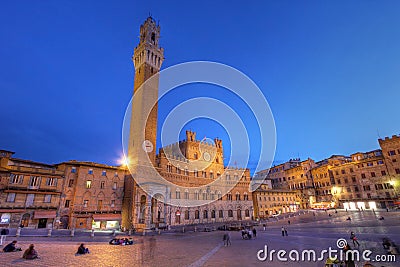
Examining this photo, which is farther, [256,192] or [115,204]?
[256,192]

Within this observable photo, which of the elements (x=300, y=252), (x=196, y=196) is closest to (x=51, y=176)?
(x=196, y=196)

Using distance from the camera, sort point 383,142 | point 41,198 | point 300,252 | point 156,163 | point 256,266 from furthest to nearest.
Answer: point 383,142 → point 156,163 → point 41,198 → point 300,252 → point 256,266

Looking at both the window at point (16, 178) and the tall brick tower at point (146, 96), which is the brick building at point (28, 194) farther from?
the tall brick tower at point (146, 96)

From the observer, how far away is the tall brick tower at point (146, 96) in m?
41.8

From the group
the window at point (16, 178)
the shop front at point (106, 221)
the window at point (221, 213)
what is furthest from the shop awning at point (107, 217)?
the window at point (221, 213)

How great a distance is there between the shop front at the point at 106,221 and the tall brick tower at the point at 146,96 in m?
10.1

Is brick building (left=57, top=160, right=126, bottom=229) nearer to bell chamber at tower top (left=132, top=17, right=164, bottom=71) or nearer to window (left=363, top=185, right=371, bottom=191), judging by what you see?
bell chamber at tower top (left=132, top=17, right=164, bottom=71)

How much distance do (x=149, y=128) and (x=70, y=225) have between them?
21178mm

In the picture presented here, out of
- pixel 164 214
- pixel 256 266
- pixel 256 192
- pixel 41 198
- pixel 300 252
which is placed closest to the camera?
pixel 256 266

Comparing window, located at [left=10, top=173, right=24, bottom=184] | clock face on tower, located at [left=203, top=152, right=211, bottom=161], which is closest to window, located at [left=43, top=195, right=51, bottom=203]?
window, located at [left=10, top=173, right=24, bottom=184]

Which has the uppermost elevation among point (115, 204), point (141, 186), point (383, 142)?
point (383, 142)

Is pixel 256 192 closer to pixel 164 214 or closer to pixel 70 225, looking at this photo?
pixel 164 214

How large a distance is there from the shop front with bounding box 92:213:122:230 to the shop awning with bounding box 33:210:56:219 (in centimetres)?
578

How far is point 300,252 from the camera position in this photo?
15.1m
